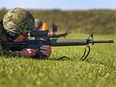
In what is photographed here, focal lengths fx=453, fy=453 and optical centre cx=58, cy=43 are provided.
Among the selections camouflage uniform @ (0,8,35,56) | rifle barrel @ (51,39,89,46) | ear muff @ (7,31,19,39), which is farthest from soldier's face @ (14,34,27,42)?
rifle barrel @ (51,39,89,46)

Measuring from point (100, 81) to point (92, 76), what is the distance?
992 mm

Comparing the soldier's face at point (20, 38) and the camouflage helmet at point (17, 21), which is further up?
the camouflage helmet at point (17, 21)

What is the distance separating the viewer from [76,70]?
12.8 metres

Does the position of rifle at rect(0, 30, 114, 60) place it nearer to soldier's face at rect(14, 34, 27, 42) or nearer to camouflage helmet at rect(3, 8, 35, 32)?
soldier's face at rect(14, 34, 27, 42)

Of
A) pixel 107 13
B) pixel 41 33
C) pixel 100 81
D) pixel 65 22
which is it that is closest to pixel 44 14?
pixel 65 22

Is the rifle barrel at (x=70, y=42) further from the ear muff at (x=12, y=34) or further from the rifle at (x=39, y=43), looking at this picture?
the ear muff at (x=12, y=34)

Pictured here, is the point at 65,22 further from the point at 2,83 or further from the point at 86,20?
the point at 2,83

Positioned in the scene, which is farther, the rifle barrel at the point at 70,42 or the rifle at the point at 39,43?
the rifle at the point at 39,43

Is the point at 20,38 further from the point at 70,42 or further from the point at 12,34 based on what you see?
the point at 70,42

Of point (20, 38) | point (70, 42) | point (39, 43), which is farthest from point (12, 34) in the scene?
point (70, 42)

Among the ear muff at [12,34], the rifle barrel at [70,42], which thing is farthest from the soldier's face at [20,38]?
the rifle barrel at [70,42]

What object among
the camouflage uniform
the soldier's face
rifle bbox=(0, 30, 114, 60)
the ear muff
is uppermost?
the camouflage uniform

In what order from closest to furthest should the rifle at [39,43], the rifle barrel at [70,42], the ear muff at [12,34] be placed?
the rifle barrel at [70,42], the rifle at [39,43], the ear muff at [12,34]

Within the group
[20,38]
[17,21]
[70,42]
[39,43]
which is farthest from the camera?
[20,38]
